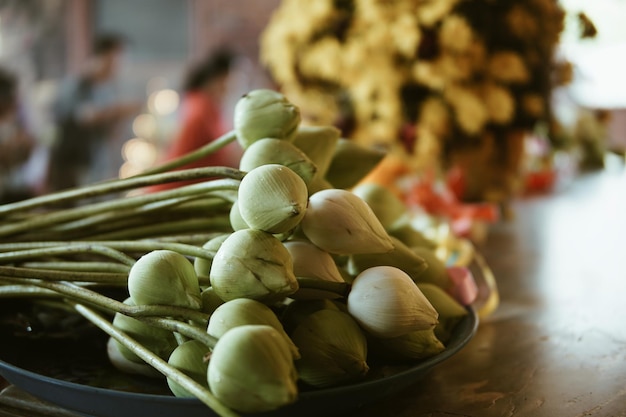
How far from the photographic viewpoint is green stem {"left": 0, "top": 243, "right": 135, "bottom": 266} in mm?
426

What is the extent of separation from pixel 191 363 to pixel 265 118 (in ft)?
0.64

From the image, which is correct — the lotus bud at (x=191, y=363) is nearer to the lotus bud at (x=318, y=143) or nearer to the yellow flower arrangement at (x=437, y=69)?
the lotus bud at (x=318, y=143)

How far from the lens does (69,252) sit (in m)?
0.45

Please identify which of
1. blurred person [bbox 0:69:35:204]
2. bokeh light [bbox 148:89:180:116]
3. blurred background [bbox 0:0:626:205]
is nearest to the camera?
blurred person [bbox 0:69:35:204]

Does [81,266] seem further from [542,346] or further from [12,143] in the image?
[12,143]

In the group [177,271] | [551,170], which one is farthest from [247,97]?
[551,170]

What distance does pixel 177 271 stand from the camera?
37 centimetres

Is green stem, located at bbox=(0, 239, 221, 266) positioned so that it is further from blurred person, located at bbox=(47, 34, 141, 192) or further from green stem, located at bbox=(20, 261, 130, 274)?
blurred person, located at bbox=(47, 34, 141, 192)

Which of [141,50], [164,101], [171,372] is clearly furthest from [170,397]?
[141,50]

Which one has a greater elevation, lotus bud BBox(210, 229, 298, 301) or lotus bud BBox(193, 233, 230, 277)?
lotus bud BBox(193, 233, 230, 277)

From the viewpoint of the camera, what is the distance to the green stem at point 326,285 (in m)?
0.40

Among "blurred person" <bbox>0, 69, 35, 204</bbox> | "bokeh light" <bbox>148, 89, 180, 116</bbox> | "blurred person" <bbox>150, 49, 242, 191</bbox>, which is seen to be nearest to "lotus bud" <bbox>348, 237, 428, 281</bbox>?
"blurred person" <bbox>150, 49, 242, 191</bbox>

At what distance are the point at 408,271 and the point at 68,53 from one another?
406cm

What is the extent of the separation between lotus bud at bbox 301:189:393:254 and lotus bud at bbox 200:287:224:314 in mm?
73
